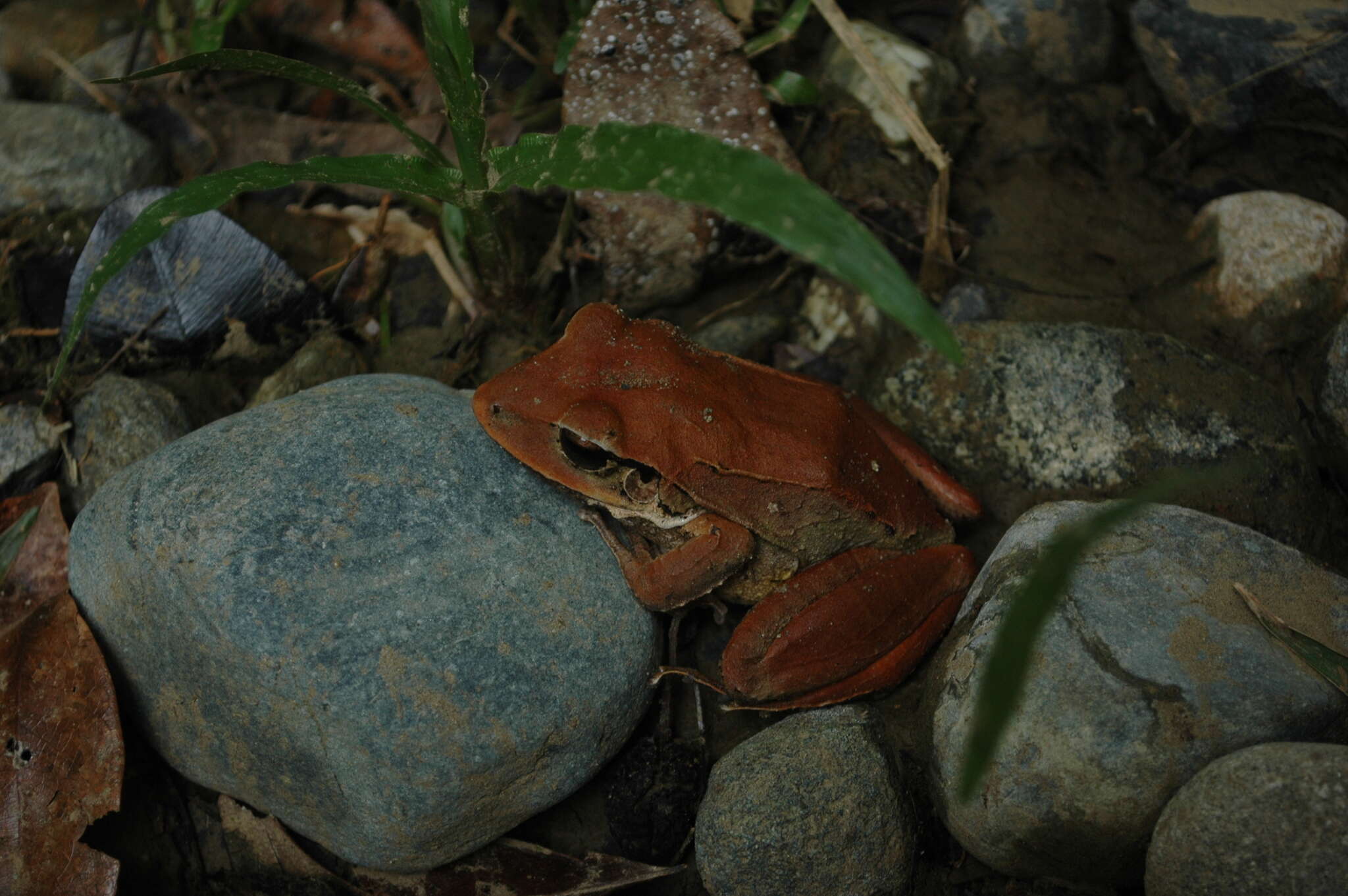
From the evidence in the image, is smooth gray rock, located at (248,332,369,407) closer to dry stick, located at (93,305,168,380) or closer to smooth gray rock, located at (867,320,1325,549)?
dry stick, located at (93,305,168,380)

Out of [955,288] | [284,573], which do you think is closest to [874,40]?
[955,288]

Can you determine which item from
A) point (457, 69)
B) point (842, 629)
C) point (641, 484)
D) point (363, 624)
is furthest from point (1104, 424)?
point (363, 624)

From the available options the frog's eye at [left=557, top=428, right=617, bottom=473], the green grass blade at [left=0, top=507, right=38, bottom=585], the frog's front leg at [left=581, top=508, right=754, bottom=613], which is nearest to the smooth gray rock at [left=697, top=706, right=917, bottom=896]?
the frog's front leg at [left=581, top=508, right=754, bottom=613]

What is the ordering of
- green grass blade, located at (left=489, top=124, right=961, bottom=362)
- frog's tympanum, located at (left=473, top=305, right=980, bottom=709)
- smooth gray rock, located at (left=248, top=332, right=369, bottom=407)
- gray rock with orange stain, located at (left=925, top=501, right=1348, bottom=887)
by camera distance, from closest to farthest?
1. green grass blade, located at (left=489, top=124, right=961, bottom=362)
2. gray rock with orange stain, located at (left=925, top=501, right=1348, bottom=887)
3. frog's tympanum, located at (left=473, top=305, right=980, bottom=709)
4. smooth gray rock, located at (left=248, top=332, right=369, bottom=407)

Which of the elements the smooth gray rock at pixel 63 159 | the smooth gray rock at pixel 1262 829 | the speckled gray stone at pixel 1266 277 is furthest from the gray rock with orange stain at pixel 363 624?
the speckled gray stone at pixel 1266 277

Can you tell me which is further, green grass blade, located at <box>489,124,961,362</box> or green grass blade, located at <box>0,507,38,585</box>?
green grass blade, located at <box>0,507,38,585</box>

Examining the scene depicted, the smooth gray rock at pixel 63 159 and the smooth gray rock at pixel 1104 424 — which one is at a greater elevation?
the smooth gray rock at pixel 63 159

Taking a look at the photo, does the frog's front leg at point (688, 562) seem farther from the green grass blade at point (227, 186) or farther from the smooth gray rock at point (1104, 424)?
the green grass blade at point (227, 186)
